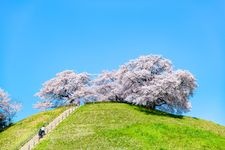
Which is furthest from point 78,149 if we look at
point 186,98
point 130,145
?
point 186,98

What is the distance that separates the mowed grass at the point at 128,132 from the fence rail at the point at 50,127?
1.25 meters

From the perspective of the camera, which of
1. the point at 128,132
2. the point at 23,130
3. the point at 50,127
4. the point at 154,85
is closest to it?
the point at 128,132

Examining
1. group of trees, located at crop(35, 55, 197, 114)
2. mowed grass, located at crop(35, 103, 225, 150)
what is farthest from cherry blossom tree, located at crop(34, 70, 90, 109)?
mowed grass, located at crop(35, 103, 225, 150)

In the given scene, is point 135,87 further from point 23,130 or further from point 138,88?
point 23,130

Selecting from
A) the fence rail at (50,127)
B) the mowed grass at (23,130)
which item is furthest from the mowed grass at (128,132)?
the mowed grass at (23,130)

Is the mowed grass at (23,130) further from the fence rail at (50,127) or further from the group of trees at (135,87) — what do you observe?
the group of trees at (135,87)

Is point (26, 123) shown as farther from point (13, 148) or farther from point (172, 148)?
point (172, 148)

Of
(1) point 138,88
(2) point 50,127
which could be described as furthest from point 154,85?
(2) point 50,127

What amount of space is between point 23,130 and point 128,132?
18.0m

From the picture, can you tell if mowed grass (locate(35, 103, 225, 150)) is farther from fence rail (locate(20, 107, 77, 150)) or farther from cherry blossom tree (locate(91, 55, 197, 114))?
cherry blossom tree (locate(91, 55, 197, 114))

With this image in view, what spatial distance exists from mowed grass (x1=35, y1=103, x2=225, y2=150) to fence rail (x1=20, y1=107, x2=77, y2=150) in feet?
4.10

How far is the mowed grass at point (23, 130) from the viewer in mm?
78000

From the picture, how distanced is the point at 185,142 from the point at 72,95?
4389cm

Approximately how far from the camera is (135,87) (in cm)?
10306
